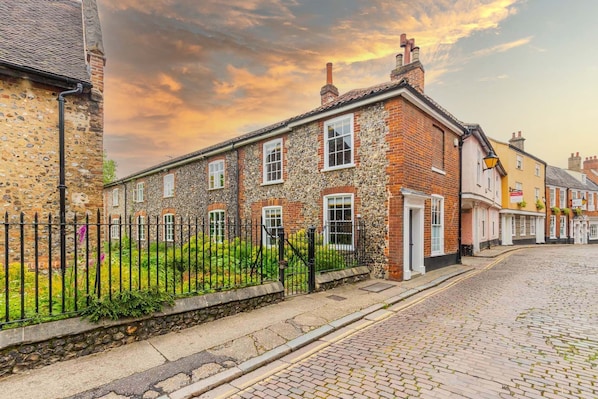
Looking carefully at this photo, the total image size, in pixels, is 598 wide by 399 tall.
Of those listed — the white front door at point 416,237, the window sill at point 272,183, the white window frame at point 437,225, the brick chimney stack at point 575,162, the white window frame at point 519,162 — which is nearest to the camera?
the white front door at point 416,237

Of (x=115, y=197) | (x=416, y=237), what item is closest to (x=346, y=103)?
(x=416, y=237)

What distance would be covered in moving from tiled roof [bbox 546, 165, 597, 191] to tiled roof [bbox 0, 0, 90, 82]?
42291 millimetres

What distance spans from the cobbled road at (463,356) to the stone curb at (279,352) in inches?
14.4

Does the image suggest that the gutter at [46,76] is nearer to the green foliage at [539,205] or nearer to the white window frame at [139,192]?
the white window frame at [139,192]

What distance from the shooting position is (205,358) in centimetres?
434

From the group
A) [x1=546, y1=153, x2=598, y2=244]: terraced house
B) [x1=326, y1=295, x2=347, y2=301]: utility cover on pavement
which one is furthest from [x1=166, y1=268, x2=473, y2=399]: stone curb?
[x1=546, y1=153, x2=598, y2=244]: terraced house

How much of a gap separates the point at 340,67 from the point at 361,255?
1095cm

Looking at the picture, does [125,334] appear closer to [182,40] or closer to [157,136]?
[182,40]

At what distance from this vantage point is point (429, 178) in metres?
11.5

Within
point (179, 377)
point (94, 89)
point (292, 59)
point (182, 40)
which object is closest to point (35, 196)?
point (94, 89)

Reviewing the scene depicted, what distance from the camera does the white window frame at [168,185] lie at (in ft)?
73.0

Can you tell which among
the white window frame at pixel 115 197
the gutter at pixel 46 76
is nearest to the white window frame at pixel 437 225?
the gutter at pixel 46 76

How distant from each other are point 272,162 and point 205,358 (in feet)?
36.5

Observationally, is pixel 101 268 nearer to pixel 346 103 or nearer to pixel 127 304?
pixel 127 304
